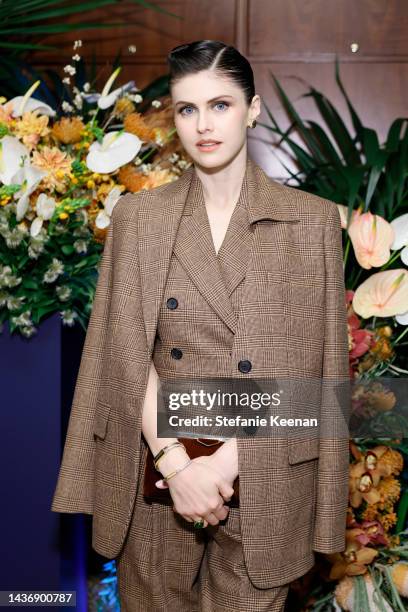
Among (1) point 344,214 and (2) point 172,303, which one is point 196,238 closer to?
(2) point 172,303

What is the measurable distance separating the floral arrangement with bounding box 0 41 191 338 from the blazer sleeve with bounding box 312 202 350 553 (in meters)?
0.69

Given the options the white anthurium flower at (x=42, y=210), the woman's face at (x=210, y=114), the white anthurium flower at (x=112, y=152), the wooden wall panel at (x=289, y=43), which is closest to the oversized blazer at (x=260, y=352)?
the woman's face at (x=210, y=114)

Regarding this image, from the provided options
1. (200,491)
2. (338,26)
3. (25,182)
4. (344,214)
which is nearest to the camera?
(200,491)

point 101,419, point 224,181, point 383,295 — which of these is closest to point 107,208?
point 224,181

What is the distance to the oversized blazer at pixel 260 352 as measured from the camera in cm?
140

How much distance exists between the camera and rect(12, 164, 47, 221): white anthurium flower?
1.77m

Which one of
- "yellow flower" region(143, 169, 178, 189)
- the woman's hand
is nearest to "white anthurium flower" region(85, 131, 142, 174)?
"yellow flower" region(143, 169, 178, 189)

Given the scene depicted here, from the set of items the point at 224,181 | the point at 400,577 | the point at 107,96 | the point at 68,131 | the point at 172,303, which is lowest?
the point at 400,577

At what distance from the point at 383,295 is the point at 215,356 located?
76cm

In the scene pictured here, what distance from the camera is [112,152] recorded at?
1.96m

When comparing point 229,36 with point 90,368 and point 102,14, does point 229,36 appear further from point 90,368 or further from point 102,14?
point 90,368

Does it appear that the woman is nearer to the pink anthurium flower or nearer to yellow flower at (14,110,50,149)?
yellow flower at (14,110,50,149)

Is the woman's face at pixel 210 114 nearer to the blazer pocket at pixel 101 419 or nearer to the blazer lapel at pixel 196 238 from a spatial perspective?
the blazer lapel at pixel 196 238

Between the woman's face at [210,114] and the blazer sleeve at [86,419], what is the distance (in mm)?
265
